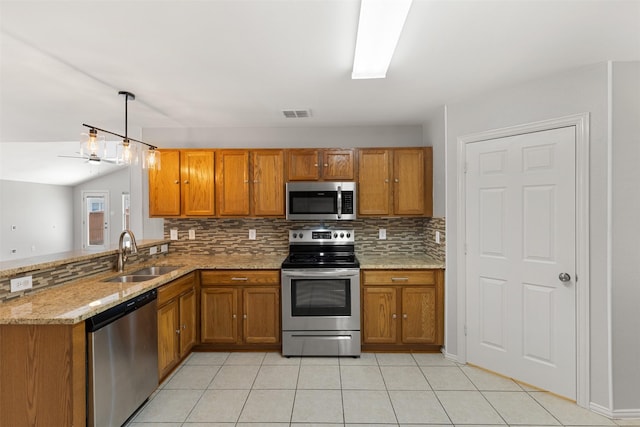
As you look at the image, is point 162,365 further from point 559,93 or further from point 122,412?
point 559,93

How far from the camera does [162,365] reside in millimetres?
2602

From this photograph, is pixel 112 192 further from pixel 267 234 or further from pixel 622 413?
pixel 622 413

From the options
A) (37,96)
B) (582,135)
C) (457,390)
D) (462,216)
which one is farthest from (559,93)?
(37,96)

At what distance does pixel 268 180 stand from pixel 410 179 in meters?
1.58

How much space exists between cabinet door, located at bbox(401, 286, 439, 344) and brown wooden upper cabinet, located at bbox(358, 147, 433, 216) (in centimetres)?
85

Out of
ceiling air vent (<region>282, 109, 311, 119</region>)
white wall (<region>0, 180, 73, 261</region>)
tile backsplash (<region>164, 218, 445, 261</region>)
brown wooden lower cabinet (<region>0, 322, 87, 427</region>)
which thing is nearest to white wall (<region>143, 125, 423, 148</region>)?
ceiling air vent (<region>282, 109, 311, 119</region>)

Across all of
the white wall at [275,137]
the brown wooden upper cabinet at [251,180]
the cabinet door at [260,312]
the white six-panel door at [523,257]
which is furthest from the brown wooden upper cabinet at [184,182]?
the white six-panel door at [523,257]

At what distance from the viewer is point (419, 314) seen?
320cm

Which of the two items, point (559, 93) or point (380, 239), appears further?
point (380, 239)

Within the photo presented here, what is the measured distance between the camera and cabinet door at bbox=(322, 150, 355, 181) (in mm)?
3535

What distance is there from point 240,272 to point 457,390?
2196mm

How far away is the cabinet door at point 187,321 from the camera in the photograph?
116 inches

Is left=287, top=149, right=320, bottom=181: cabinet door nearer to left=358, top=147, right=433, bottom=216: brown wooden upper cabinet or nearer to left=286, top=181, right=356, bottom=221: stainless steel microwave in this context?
left=286, top=181, right=356, bottom=221: stainless steel microwave

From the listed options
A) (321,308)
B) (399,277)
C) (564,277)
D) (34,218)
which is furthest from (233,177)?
(34,218)
